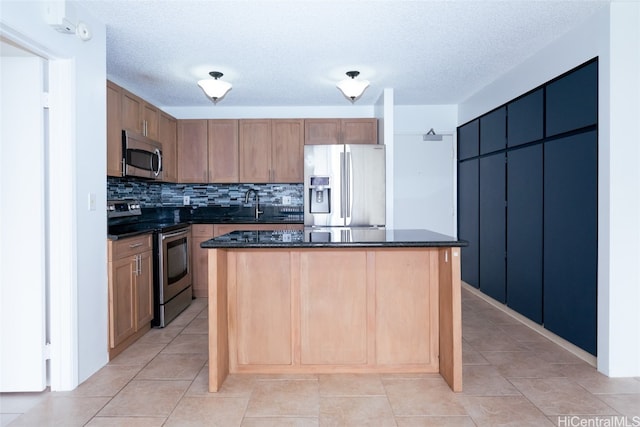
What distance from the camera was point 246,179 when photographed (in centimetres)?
506

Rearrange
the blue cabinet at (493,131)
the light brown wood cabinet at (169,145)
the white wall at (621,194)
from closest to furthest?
1. the white wall at (621,194)
2. the blue cabinet at (493,131)
3. the light brown wood cabinet at (169,145)

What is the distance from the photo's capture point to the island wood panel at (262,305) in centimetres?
257

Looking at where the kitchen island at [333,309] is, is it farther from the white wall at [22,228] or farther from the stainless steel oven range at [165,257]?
the stainless steel oven range at [165,257]

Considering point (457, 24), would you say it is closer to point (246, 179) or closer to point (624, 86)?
point (624, 86)

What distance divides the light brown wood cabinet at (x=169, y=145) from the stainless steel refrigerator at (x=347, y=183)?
1.66m

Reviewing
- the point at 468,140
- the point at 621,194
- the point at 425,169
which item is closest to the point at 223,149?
the point at 425,169

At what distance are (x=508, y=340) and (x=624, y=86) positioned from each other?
6.65ft

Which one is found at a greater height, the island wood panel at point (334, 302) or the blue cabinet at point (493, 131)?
the blue cabinet at point (493, 131)

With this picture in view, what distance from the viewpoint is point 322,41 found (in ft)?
10.4

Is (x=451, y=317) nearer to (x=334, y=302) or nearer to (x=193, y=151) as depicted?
(x=334, y=302)

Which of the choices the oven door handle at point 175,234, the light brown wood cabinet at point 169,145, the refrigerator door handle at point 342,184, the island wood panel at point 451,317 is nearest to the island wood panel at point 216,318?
the island wood panel at point 451,317

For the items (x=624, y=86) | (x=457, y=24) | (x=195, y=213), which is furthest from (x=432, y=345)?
(x=195, y=213)

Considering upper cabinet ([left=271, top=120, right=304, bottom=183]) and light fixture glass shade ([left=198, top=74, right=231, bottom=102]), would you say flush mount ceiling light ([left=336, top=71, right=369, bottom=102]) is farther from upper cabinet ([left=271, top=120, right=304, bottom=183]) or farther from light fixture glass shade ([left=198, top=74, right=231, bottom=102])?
upper cabinet ([left=271, top=120, right=304, bottom=183])

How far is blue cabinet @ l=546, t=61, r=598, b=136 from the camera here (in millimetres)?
2736
